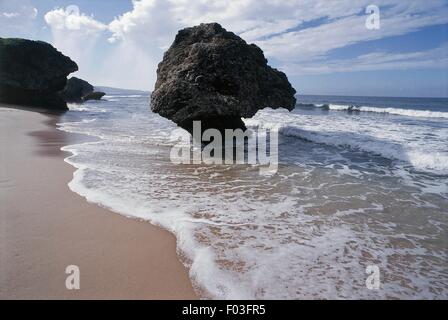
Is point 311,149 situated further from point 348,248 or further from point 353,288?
point 353,288

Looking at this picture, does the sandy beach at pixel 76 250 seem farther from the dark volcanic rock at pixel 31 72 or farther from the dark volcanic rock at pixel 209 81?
the dark volcanic rock at pixel 31 72

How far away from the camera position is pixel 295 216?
4.92m

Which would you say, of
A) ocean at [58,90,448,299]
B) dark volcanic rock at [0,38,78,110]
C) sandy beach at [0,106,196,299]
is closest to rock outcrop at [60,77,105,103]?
dark volcanic rock at [0,38,78,110]

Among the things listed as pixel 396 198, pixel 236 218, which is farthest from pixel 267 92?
pixel 236 218

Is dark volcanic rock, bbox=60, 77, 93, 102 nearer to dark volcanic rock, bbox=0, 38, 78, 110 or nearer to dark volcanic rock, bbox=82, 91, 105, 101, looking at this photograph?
dark volcanic rock, bbox=82, 91, 105, 101

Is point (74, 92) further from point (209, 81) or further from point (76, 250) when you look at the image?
point (76, 250)

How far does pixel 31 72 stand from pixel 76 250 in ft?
91.9

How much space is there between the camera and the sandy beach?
3.04 m

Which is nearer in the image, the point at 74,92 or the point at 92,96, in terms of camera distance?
the point at 74,92

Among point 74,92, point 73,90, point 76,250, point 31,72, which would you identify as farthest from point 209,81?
point 74,92

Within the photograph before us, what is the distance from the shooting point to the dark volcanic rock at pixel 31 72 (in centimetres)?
2573

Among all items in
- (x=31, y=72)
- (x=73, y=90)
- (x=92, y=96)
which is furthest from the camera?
(x=92, y=96)

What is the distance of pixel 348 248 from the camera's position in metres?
3.94
